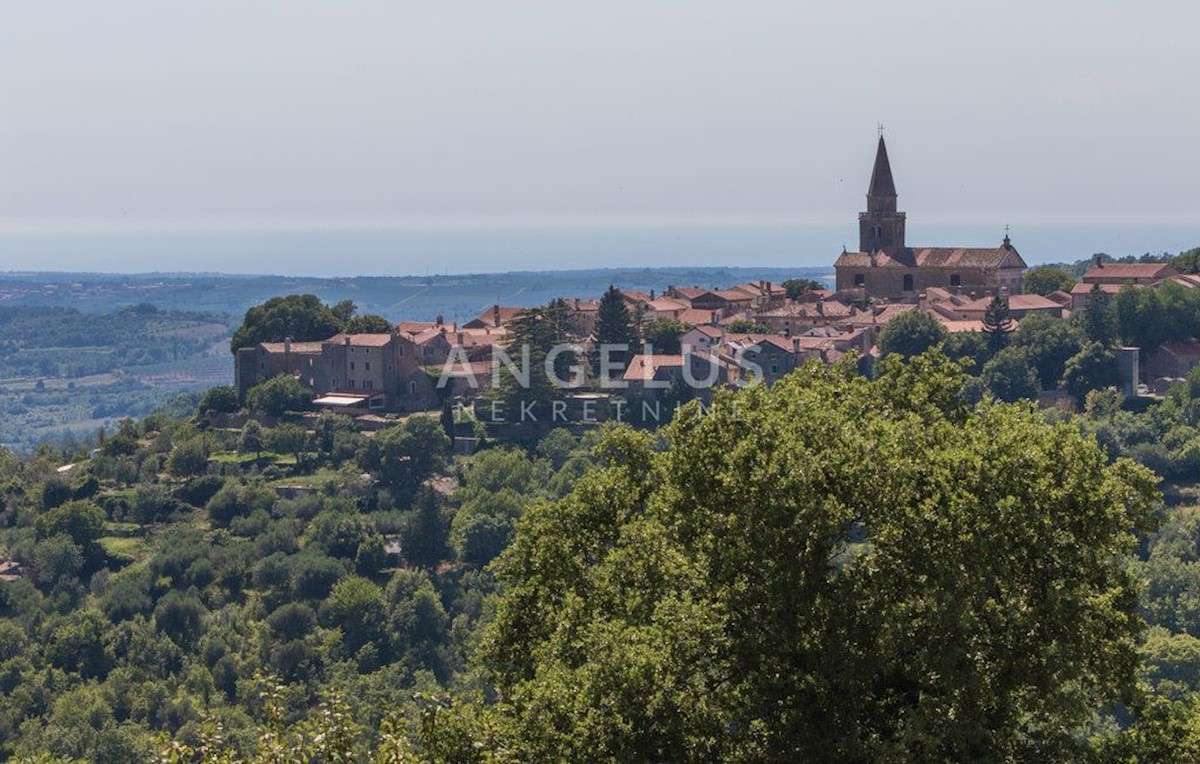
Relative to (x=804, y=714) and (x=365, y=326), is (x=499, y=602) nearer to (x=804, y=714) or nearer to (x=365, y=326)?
(x=804, y=714)

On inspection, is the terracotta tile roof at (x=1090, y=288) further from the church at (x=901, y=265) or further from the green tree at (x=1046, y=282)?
the church at (x=901, y=265)

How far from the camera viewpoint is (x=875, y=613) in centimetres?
1438

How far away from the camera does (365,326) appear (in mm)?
72500

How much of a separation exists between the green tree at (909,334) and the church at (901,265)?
11920mm

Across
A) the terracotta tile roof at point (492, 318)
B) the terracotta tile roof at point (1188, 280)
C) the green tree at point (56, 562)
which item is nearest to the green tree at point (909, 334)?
the terracotta tile roof at point (1188, 280)

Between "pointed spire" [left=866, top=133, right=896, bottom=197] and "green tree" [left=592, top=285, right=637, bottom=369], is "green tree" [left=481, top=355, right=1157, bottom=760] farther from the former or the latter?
"pointed spire" [left=866, top=133, right=896, bottom=197]

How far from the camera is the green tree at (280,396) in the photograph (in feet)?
224

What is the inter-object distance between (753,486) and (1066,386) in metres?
53.3

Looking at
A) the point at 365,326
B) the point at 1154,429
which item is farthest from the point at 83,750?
the point at 1154,429

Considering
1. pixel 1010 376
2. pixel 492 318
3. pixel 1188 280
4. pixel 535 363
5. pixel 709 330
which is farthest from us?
pixel 492 318

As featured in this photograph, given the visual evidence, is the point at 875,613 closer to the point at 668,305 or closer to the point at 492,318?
the point at 668,305

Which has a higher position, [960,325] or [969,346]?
[960,325]

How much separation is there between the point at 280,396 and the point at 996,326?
82.9 feet

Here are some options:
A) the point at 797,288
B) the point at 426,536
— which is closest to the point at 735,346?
the point at 426,536
